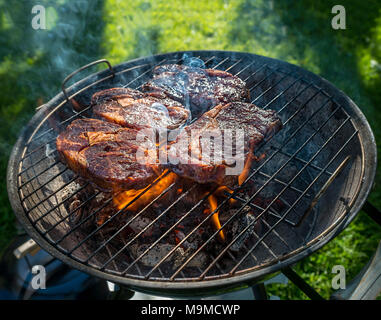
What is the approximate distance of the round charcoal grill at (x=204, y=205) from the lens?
2.11 m

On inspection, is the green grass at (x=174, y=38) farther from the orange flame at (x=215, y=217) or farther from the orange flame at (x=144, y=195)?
the orange flame at (x=215, y=217)

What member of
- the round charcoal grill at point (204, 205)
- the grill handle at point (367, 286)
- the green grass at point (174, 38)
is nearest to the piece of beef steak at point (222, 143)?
the round charcoal grill at point (204, 205)

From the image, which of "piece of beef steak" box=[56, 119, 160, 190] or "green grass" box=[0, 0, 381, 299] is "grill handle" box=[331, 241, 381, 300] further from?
"green grass" box=[0, 0, 381, 299]

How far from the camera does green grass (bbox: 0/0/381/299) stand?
17.0ft

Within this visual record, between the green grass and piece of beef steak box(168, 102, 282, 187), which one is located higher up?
the green grass

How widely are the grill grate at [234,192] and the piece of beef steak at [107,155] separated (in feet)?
0.45

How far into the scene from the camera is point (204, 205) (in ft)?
8.86

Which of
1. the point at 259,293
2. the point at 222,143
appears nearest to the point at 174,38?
the point at 222,143

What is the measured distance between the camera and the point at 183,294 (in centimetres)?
207

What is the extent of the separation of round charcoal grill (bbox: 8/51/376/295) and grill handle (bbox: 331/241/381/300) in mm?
423

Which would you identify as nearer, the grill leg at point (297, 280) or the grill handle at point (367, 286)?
the grill leg at point (297, 280)

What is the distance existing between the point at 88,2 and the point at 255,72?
4438mm

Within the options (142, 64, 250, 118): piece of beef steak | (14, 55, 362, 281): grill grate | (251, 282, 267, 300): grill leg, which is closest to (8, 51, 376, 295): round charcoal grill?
(14, 55, 362, 281): grill grate
